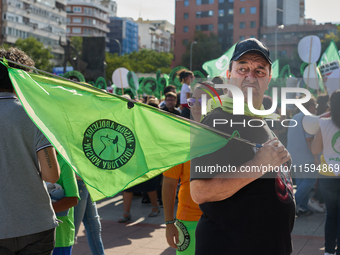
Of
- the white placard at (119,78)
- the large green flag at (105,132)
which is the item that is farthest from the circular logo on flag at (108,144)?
the white placard at (119,78)

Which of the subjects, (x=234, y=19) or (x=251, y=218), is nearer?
(x=251, y=218)

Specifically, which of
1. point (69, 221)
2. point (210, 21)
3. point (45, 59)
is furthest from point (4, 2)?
point (69, 221)

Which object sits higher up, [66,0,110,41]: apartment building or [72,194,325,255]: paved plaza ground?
[66,0,110,41]: apartment building

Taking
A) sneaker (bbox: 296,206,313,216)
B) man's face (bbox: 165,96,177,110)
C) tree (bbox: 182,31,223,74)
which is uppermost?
tree (bbox: 182,31,223,74)

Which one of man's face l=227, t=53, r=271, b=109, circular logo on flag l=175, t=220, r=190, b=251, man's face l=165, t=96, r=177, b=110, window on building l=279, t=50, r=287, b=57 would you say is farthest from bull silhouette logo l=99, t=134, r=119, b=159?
window on building l=279, t=50, r=287, b=57

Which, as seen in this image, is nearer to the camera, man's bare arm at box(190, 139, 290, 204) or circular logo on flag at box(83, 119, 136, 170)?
man's bare arm at box(190, 139, 290, 204)

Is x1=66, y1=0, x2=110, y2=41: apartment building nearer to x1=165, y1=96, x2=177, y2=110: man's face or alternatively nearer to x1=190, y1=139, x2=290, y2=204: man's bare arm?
x1=165, y1=96, x2=177, y2=110: man's face

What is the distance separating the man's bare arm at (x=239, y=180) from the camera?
2086mm

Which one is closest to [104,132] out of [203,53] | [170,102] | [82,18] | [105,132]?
[105,132]

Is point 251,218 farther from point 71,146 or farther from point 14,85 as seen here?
point 14,85

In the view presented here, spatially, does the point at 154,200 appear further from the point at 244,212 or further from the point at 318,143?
the point at 244,212

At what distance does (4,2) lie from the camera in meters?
72.1

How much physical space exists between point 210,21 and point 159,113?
87.1 metres

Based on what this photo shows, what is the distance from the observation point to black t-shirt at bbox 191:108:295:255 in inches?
85.7
